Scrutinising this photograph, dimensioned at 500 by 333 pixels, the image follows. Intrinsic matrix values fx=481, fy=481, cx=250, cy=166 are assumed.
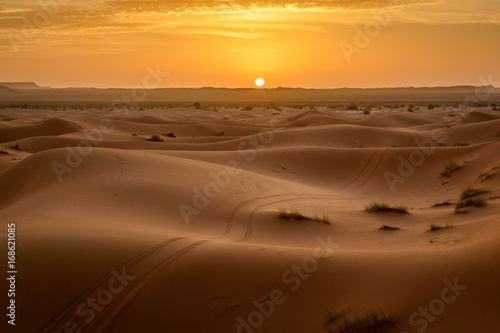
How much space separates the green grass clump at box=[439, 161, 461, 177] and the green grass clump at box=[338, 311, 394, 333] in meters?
11.6

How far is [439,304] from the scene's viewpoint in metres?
4.63

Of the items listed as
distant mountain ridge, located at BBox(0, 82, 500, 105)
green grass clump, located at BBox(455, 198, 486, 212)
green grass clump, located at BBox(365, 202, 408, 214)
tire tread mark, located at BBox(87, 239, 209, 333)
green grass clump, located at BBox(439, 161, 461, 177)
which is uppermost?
distant mountain ridge, located at BBox(0, 82, 500, 105)

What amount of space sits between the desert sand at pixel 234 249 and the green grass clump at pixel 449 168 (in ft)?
0.70

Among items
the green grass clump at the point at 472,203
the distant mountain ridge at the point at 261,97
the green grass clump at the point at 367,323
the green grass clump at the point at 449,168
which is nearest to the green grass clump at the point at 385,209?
the green grass clump at the point at 472,203

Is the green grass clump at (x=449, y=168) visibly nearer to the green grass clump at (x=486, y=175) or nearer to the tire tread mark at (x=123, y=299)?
the green grass clump at (x=486, y=175)

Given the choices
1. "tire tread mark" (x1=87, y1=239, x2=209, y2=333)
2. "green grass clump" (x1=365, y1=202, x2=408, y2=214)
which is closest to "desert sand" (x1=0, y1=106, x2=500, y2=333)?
"tire tread mark" (x1=87, y1=239, x2=209, y2=333)

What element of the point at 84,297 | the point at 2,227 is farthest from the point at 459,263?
the point at 2,227

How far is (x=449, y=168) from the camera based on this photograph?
1541cm

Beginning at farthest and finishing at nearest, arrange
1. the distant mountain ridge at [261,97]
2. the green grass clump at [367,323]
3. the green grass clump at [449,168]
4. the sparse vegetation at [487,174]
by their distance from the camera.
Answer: the distant mountain ridge at [261,97]
the green grass clump at [449,168]
the sparse vegetation at [487,174]
the green grass clump at [367,323]

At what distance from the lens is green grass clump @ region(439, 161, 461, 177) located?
15.2 metres

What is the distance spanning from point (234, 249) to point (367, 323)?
2409 mm

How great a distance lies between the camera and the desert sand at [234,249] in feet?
16.5

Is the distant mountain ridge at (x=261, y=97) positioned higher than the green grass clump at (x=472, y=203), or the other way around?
the distant mountain ridge at (x=261, y=97)

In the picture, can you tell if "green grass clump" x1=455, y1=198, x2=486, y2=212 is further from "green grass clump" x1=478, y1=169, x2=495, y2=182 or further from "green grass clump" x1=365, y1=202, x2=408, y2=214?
"green grass clump" x1=478, y1=169, x2=495, y2=182
